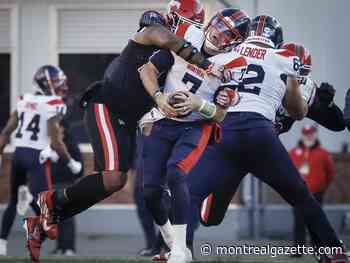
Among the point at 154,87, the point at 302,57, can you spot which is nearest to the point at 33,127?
the point at 302,57

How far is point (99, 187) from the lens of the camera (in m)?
8.17

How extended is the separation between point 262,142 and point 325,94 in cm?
83

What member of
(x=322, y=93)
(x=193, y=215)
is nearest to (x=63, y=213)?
(x=193, y=215)

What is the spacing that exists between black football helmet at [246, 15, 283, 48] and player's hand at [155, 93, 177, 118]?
0.99 metres

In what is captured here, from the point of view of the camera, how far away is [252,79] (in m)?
8.36

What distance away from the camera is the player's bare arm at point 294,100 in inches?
328

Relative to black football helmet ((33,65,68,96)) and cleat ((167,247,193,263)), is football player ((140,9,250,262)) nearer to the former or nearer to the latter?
cleat ((167,247,193,263))

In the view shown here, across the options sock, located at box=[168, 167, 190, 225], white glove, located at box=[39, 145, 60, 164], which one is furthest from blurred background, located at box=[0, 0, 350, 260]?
sock, located at box=[168, 167, 190, 225]

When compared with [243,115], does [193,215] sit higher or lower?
lower

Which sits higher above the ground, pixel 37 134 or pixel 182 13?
pixel 182 13

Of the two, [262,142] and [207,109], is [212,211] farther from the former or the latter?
[207,109]

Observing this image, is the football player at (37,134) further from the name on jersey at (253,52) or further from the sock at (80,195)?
the name on jersey at (253,52)

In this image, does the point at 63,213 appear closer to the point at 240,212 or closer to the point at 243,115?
the point at 243,115

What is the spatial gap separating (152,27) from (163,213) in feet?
4.45
